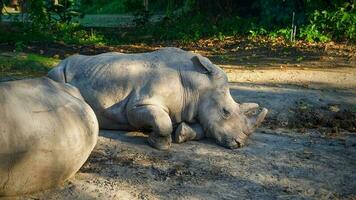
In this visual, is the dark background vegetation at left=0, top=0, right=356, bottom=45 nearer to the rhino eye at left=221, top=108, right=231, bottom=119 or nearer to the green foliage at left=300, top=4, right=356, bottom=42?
the green foliage at left=300, top=4, right=356, bottom=42

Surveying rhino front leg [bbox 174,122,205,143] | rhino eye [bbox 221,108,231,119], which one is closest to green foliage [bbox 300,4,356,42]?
rhino eye [bbox 221,108,231,119]

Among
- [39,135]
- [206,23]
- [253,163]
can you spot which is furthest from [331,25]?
[39,135]

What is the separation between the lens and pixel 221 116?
619cm

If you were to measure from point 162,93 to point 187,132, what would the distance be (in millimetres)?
473

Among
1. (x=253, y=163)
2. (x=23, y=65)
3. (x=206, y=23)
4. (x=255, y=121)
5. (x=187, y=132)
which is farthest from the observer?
(x=206, y=23)

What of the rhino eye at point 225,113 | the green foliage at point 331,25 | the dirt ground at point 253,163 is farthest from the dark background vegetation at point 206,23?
the rhino eye at point 225,113

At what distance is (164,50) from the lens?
653 centimetres

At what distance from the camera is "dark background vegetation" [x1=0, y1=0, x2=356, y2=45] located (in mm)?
15320

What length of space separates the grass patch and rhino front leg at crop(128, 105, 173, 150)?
13.8 feet

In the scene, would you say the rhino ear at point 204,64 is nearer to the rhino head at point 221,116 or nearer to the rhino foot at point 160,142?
the rhino head at point 221,116

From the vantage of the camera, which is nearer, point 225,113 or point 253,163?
point 253,163

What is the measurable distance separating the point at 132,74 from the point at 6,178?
7.09ft

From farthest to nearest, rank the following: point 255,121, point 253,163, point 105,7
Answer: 1. point 105,7
2. point 255,121
3. point 253,163

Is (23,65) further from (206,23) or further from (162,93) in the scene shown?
(206,23)
